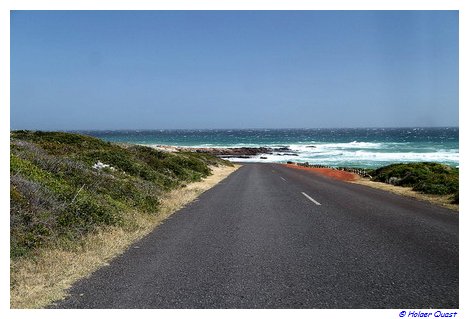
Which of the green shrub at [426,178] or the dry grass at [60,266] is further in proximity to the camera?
the green shrub at [426,178]

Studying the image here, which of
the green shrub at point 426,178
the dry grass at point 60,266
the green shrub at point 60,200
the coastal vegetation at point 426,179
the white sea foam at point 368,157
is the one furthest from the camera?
the white sea foam at point 368,157

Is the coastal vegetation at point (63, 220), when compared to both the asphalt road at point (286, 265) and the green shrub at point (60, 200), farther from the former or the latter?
the asphalt road at point (286, 265)

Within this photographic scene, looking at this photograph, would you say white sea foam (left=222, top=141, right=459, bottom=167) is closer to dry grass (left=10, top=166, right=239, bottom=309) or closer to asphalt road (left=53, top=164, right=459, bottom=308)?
asphalt road (left=53, top=164, right=459, bottom=308)

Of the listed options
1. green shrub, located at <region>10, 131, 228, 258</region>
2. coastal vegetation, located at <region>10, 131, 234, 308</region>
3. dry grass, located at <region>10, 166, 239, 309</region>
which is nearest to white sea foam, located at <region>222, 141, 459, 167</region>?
green shrub, located at <region>10, 131, 228, 258</region>

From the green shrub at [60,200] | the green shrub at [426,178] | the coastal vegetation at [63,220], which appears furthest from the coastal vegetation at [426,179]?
the green shrub at [60,200]

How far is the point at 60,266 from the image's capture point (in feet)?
20.6

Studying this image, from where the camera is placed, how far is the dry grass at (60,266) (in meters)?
5.09

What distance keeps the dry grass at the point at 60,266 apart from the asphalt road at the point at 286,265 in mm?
262

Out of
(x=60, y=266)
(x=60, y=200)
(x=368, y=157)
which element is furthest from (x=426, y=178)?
(x=368, y=157)

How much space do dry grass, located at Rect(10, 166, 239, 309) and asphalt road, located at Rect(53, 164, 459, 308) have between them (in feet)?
0.86

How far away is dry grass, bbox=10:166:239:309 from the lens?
509cm
